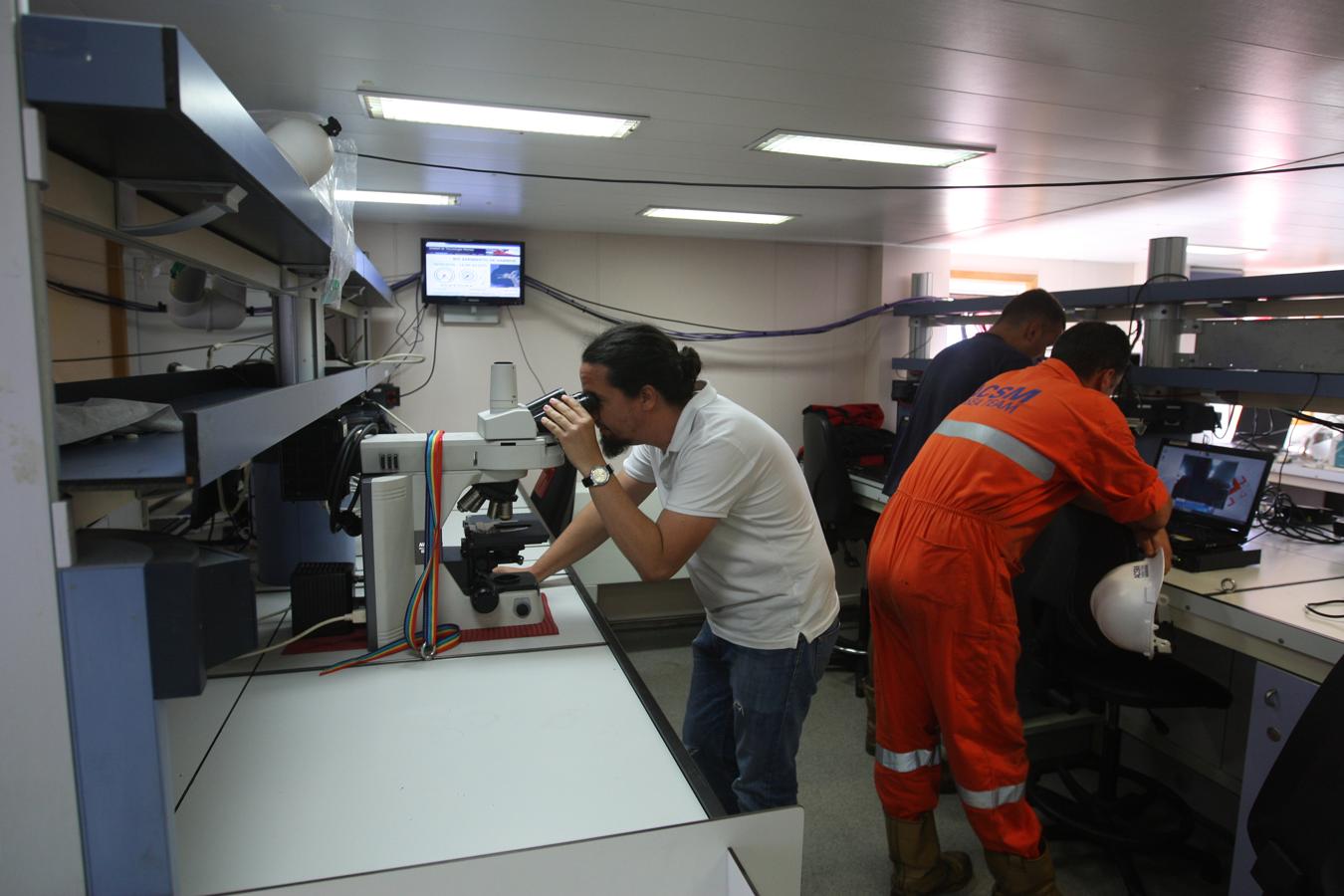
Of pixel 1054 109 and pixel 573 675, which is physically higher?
pixel 1054 109

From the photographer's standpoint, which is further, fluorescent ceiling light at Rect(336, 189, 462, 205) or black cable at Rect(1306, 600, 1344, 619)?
fluorescent ceiling light at Rect(336, 189, 462, 205)

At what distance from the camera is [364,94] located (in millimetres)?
1980

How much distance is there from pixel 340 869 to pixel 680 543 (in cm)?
80

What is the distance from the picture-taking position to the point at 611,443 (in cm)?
175

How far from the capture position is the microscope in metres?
1.54

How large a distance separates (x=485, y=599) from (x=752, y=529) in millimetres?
616

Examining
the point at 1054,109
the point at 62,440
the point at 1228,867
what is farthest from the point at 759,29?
the point at 1228,867

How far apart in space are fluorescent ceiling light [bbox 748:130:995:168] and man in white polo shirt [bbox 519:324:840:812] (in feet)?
3.61

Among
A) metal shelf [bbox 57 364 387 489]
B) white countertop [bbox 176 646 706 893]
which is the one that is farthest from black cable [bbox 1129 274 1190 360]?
metal shelf [bbox 57 364 387 489]

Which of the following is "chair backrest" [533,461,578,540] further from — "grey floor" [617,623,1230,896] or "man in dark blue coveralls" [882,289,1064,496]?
"man in dark blue coveralls" [882,289,1064,496]

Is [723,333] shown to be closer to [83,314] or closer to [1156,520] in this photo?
[1156,520]

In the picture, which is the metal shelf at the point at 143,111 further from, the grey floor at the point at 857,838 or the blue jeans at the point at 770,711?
the grey floor at the point at 857,838

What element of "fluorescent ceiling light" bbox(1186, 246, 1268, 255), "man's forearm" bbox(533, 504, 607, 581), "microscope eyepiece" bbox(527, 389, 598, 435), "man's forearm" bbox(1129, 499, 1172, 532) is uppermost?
"fluorescent ceiling light" bbox(1186, 246, 1268, 255)

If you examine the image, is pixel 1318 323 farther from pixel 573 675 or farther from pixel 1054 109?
pixel 573 675
